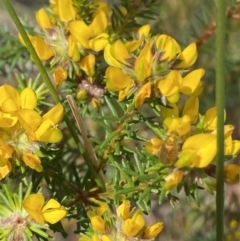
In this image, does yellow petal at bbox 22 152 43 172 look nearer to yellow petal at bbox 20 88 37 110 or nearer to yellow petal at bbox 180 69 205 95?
yellow petal at bbox 20 88 37 110

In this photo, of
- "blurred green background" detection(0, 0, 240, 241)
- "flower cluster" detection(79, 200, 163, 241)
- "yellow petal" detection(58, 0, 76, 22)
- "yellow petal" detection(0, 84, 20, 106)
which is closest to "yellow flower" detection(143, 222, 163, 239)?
"flower cluster" detection(79, 200, 163, 241)

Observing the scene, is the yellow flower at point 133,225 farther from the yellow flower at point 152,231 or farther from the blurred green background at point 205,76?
the blurred green background at point 205,76

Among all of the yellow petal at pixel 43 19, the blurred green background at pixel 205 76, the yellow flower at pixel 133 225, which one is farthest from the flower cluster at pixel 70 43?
the blurred green background at pixel 205 76

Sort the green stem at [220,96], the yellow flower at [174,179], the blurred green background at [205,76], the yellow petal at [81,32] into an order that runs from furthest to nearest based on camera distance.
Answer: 1. the blurred green background at [205,76]
2. the yellow petal at [81,32]
3. the yellow flower at [174,179]
4. the green stem at [220,96]

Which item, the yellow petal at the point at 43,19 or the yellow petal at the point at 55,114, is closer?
the yellow petal at the point at 55,114

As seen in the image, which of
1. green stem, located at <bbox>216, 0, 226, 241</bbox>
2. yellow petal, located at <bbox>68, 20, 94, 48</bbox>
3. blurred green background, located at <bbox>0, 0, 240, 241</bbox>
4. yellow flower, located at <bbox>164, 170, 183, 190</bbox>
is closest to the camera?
green stem, located at <bbox>216, 0, 226, 241</bbox>

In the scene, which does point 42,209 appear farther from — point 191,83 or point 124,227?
point 191,83
